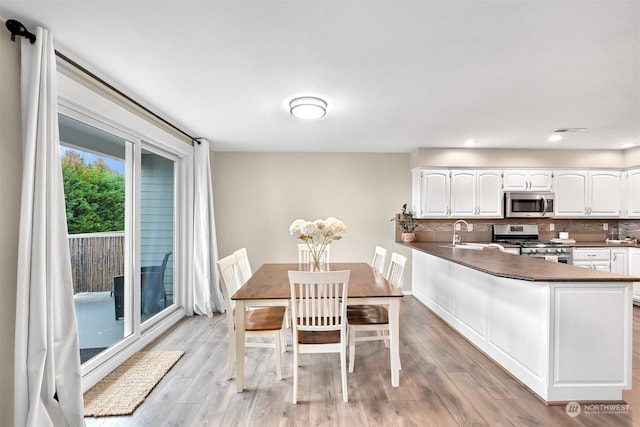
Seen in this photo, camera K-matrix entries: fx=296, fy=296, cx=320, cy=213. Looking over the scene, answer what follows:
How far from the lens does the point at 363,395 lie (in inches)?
88.0

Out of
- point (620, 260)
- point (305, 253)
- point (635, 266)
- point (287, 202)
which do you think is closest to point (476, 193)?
point (620, 260)

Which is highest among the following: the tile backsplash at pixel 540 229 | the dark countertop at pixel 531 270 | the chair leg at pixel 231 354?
the tile backsplash at pixel 540 229

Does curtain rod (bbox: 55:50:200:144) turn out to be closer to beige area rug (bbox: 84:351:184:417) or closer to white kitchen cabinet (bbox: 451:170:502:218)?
beige area rug (bbox: 84:351:184:417)

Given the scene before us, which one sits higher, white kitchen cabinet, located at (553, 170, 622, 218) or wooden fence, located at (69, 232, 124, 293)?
white kitchen cabinet, located at (553, 170, 622, 218)

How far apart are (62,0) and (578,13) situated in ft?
8.83

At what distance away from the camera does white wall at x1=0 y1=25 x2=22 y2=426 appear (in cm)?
163

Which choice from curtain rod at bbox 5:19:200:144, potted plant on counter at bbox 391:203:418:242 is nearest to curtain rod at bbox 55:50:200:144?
curtain rod at bbox 5:19:200:144

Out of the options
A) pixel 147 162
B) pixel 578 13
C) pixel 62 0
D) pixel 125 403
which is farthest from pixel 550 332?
pixel 147 162

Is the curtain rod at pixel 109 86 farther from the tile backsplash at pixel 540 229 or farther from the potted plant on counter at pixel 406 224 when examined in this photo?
the tile backsplash at pixel 540 229

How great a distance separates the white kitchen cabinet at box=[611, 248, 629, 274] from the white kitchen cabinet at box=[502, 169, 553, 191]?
1.29 metres

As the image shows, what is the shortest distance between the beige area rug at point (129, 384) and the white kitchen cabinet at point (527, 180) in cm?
508

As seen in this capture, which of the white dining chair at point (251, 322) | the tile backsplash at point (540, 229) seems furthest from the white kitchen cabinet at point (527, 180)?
the white dining chair at point (251, 322)

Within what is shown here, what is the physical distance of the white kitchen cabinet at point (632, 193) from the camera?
4.56 m

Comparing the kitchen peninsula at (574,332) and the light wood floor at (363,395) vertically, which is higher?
the kitchen peninsula at (574,332)
